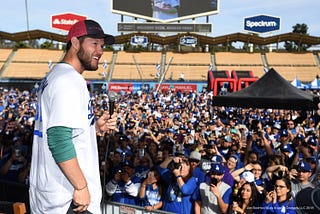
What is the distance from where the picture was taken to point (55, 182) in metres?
2.12

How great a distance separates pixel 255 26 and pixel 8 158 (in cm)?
4769

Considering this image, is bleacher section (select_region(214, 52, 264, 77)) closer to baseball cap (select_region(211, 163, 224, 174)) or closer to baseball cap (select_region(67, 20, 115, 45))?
baseball cap (select_region(211, 163, 224, 174))

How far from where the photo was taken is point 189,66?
153 ft

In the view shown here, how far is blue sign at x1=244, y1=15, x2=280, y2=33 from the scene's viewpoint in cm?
4962

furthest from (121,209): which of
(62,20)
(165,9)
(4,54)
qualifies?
(4,54)

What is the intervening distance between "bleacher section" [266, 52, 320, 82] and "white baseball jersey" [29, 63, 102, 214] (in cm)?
4394

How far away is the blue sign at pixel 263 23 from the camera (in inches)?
1954

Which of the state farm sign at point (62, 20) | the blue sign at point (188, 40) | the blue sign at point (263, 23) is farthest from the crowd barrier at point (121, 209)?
the state farm sign at point (62, 20)

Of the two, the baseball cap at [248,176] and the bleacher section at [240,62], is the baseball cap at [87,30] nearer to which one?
the baseball cap at [248,176]

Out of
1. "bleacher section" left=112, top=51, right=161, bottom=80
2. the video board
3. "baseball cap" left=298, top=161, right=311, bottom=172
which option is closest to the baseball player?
"baseball cap" left=298, top=161, right=311, bottom=172

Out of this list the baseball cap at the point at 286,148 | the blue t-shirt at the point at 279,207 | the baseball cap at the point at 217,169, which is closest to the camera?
the blue t-shirt at the point at 279,207

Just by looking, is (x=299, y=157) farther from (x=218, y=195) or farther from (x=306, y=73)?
(x=306, y=73)

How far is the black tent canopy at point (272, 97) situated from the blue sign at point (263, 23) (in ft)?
146

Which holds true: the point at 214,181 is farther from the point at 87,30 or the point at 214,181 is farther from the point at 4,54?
the point at 4,54
